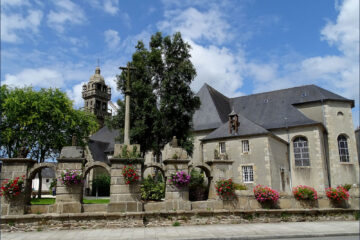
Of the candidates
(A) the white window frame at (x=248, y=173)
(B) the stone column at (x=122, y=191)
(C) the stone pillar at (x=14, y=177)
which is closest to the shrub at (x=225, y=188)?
(B) the stone column at (x=122, y=191)

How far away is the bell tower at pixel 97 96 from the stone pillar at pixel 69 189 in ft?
140

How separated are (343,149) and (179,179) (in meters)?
24.9

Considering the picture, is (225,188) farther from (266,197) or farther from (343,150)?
(343,150)

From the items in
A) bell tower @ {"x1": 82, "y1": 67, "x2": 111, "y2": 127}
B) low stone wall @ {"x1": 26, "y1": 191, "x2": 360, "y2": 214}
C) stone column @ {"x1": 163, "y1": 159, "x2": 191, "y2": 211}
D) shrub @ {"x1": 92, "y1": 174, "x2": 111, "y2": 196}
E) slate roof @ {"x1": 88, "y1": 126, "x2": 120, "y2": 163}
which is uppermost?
bell tower @ {"x1": 82, "y1": 67, "x2": 111, "y2": 127}

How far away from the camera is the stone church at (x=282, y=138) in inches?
889

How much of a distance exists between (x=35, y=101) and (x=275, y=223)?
19493 millimetres

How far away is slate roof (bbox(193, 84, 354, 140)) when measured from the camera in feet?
93.0

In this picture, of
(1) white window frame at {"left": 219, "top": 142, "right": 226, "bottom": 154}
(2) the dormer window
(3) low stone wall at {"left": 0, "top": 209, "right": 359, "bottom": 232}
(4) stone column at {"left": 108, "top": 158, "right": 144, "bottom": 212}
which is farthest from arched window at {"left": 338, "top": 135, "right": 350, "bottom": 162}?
(4) stone column at {"left": 108, "top": 158, "right": 144, "bottom": 212}

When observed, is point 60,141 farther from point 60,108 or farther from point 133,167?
point 133,167

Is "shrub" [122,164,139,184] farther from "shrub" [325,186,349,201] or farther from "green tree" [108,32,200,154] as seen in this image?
"green tree" [108,32,200,154]

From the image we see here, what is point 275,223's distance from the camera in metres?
9.60

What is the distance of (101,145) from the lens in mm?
34875

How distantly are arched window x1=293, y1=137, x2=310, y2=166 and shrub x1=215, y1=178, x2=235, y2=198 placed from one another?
63.9 ft

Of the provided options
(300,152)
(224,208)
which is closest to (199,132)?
(300,152)
